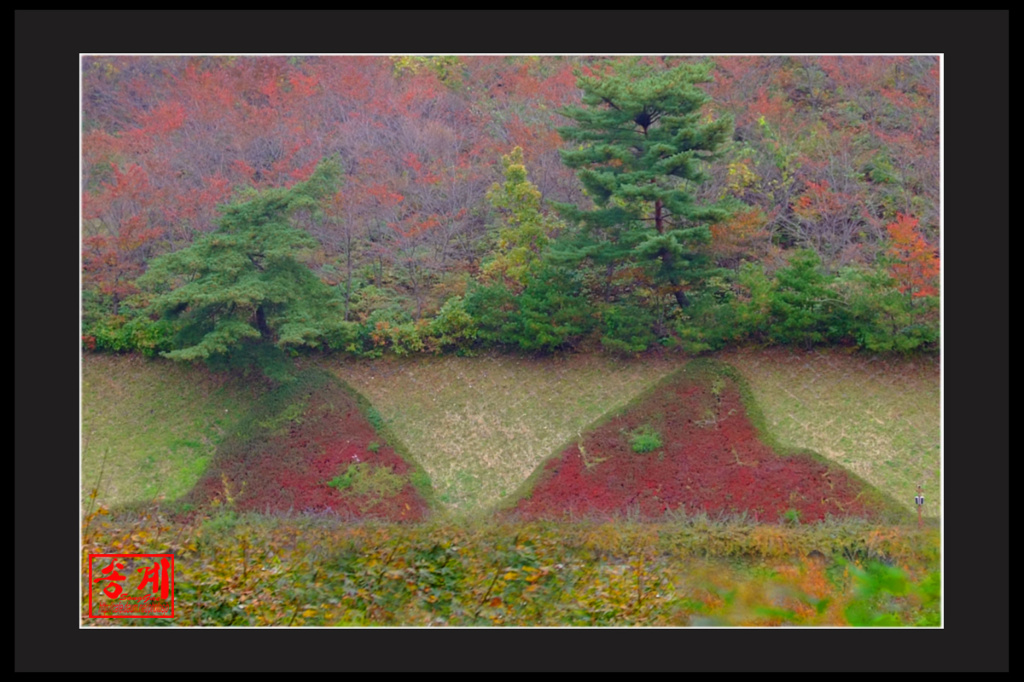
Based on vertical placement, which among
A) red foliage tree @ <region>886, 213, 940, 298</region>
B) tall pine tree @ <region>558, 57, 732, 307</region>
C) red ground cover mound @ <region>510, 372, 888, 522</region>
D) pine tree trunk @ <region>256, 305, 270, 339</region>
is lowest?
red ground cover mound @ <region>510, 372, 888, 522</region>

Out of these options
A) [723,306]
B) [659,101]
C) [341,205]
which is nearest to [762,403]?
[723,306]

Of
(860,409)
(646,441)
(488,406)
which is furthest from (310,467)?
(860,409)

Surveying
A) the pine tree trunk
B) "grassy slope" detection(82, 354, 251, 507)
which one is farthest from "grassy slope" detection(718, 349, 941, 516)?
"grassy slope" detection(82, 354, 251, 507)

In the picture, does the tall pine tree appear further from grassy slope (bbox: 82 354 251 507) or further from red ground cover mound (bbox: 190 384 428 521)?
grassy slope (bbox: 82 354 251 507)

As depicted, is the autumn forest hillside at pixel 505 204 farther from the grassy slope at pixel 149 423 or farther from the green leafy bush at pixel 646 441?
the green leafy bush at pixel 646 441

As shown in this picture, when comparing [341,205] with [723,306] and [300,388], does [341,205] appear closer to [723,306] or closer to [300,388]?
[300,388]

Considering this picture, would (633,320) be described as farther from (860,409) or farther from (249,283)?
(249,283)
